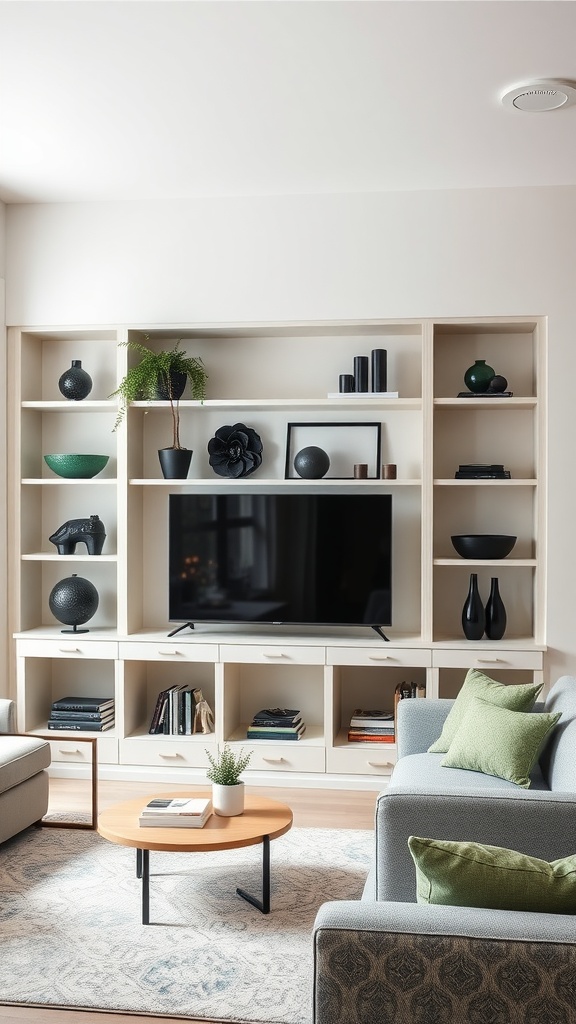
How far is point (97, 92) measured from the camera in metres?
3.48

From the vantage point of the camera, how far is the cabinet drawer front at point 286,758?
4609mm

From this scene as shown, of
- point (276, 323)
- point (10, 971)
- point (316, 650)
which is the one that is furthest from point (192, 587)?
point (10, 971)

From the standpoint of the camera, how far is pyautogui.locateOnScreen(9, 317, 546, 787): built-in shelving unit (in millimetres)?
4590

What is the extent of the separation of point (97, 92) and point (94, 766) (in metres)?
2.71

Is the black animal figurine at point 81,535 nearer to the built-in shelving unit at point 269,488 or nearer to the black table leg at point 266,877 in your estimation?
the built-in shelving unit at point 269,488

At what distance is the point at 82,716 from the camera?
487 centimetres

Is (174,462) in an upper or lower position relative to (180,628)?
upper

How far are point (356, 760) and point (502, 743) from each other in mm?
1638

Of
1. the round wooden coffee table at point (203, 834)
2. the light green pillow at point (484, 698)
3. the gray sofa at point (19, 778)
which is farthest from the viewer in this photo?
the gray sofa at point (19, 778)

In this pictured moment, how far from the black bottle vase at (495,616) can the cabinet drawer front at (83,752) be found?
78.6 inches

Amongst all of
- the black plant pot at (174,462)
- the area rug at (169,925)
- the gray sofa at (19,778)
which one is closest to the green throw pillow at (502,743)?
the area rug at (169,925)

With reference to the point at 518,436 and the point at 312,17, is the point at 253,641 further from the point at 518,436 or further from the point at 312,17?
the point at 312,17

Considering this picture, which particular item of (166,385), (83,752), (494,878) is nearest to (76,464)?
(166,385)

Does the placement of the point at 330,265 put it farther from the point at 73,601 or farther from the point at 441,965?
the point at 441,965
